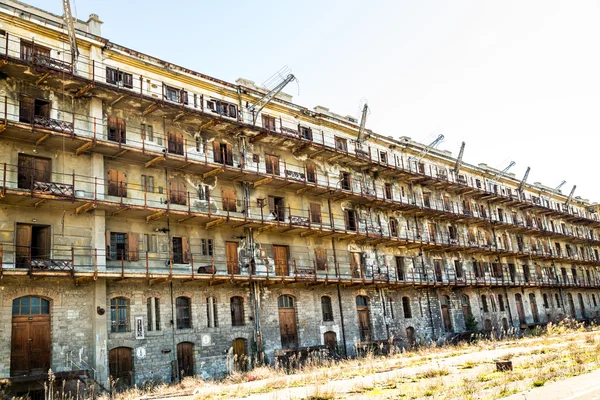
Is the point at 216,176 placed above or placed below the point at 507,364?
above

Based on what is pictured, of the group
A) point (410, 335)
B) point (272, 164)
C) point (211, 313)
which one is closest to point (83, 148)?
point (211, 313)

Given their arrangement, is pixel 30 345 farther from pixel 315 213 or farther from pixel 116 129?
pixel 315 213

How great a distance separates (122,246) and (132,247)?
0.41 metres

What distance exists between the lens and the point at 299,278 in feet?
86.2

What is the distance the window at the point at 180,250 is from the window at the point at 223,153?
4.61m

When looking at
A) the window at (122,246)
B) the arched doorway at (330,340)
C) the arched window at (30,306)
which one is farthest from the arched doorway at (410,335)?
the arched window at (30,306)

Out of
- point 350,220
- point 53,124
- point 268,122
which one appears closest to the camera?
point 53,124

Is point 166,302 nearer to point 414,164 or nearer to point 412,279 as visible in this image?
point 412,279

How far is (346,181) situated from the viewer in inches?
1287

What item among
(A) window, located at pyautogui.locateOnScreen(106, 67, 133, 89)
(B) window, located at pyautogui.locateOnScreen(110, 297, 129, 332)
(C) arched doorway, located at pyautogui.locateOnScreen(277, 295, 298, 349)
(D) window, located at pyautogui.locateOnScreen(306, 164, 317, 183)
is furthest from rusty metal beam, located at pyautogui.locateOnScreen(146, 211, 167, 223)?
(D) window, located at pyautogui.locateOnScreen(306, 164, 317, 183)

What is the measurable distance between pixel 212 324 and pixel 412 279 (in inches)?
581

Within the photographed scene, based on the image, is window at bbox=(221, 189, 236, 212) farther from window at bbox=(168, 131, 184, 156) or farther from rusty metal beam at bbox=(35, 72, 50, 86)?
rusty metal beam at bbox=(35, 72, 50, 86)

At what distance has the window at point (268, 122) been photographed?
95.1 feet

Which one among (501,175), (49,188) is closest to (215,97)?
(49,188)
